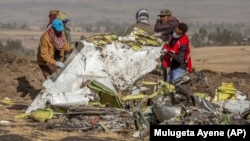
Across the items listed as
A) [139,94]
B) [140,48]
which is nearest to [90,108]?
[139,94]

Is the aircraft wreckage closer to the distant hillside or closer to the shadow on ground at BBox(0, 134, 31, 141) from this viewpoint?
the shadow on ground at BBox(0, 134, 31, 141)

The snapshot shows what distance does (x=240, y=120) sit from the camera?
998 centimetres

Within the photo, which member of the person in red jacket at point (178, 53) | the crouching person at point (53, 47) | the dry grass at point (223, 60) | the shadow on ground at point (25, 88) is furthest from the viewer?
the dry grass at point (223, 60)

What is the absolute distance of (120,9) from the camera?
383 ft

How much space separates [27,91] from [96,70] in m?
3.53

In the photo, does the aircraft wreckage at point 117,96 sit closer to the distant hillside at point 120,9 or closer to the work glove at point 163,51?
the work glove at point 163,51

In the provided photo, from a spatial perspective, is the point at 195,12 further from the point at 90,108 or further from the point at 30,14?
the point at 90,108

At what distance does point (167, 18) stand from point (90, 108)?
4719 millimetres

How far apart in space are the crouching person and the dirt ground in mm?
1009

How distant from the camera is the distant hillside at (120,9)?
108m

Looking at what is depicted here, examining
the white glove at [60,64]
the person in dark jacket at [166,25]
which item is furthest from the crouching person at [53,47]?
the person in dark jacket at [166,25]

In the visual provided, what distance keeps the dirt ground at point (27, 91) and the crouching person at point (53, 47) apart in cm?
101

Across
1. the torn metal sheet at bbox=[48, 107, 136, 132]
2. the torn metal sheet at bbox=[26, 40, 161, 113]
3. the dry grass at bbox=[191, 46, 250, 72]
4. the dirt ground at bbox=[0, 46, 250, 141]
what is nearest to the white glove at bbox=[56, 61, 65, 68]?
the torn metal sheet at bbox=[26, 40, 161, 113]

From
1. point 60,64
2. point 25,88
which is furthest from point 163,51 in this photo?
point 25,88
